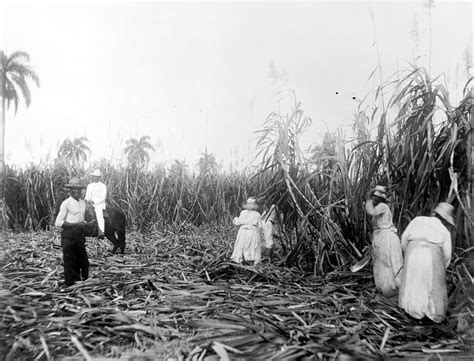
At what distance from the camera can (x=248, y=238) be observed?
293 centimetres

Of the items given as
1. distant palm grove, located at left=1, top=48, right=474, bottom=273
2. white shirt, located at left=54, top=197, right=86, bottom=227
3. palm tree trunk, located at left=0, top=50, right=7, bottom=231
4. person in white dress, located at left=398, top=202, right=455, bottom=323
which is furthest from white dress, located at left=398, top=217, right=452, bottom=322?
palm tree trunk, located at left=0, top=50, right=7, bottom=231

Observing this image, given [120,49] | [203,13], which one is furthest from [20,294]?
[203,13]

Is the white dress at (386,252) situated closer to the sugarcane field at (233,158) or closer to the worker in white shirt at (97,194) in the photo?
the sugarcane field at (233,158)

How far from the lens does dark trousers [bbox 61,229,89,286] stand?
280 cm

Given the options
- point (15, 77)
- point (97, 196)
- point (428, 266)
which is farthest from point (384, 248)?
point (15, 77)

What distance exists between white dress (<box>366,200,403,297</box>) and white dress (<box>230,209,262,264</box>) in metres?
0.86

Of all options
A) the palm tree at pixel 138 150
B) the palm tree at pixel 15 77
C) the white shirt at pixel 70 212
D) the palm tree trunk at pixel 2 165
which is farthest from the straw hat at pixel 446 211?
the palm tree trunk at pixel 2 165

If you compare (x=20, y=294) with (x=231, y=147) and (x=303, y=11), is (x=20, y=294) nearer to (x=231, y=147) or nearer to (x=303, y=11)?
(x=231, y=147)

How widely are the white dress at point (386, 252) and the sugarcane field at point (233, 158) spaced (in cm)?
1

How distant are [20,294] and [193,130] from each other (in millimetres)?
1827

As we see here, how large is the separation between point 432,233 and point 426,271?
0.86ft

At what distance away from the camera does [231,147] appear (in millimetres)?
2996

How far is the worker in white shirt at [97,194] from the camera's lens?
2982 mm

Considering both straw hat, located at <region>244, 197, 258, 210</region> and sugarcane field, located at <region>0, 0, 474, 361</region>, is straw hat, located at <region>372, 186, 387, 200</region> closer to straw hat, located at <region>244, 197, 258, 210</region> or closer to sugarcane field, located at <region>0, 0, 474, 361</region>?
sugarcane field, located at <region>0, 0, 474, 361</region>
